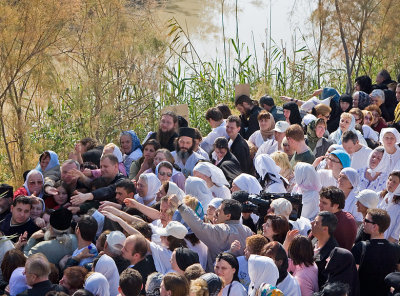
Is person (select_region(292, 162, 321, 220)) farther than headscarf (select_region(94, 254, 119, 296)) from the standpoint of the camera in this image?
Yes

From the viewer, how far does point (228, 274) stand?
6934 millimetres

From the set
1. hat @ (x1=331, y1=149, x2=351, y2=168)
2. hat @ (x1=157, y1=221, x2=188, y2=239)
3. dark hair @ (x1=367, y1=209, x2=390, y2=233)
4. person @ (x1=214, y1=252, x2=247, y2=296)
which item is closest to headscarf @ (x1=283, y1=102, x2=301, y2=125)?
hat @ (x1=331, y1=149, x2=351, y2=168)

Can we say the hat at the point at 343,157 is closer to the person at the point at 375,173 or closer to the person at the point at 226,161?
the person at the point at 375,173

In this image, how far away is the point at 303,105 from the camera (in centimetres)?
1258

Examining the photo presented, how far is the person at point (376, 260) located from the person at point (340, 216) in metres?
0.32

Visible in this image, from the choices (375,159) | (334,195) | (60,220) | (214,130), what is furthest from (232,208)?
(214,130)

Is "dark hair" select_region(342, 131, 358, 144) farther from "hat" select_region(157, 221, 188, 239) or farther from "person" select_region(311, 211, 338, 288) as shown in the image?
"hat" select_region(157, 221, 188, 239)

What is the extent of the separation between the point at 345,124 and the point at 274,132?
2.81ft

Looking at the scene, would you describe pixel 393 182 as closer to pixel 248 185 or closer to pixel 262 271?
pixel 248 185

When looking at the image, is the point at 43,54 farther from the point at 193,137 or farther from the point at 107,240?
the point at 107,240

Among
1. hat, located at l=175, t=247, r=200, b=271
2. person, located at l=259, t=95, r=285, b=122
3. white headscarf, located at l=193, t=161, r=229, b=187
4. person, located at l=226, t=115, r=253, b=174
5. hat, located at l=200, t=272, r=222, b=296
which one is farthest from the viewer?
person, located at l=259, t=95, r=285, b=122

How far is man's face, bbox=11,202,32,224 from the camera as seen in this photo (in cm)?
873

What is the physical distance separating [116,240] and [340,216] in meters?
1.98

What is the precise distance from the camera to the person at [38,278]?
23.3ft
